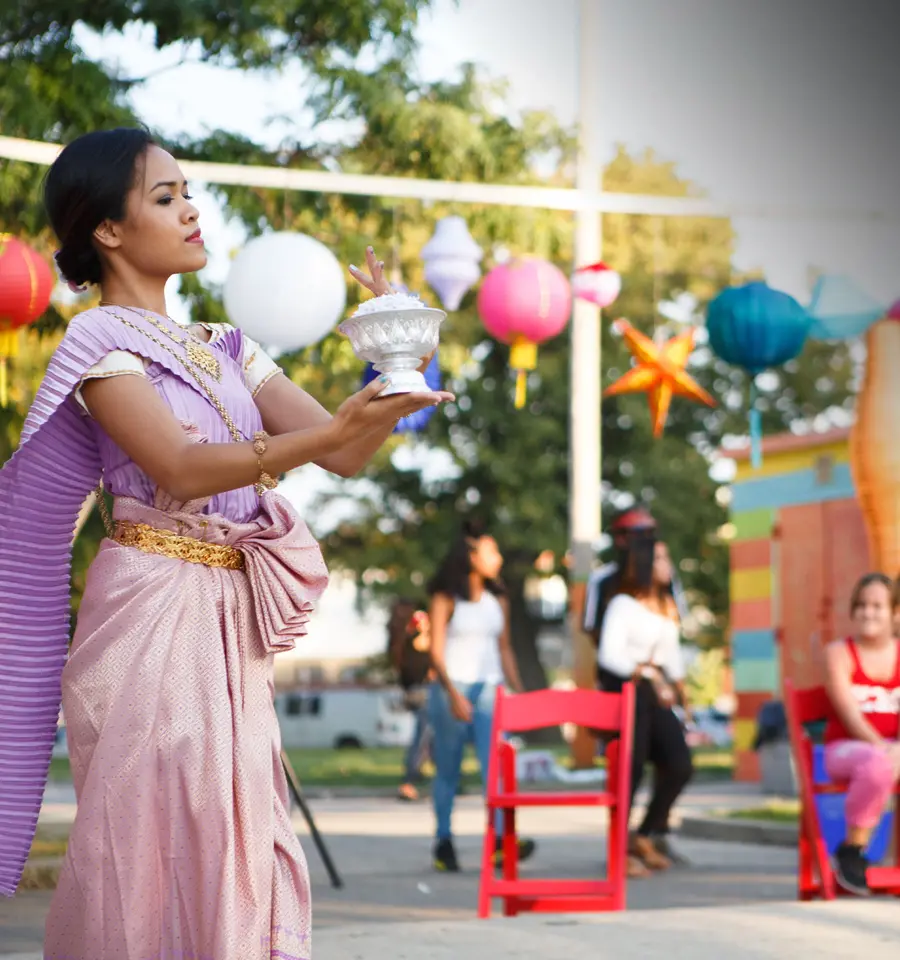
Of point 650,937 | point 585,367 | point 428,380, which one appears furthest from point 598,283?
point 428,380

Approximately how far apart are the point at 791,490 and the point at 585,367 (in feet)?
14.1

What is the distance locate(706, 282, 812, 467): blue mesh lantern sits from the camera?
31.1 ft

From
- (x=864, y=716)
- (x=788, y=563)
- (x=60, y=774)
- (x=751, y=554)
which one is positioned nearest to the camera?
(x=864, y=716)

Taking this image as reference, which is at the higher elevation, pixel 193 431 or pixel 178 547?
pixel 193 431

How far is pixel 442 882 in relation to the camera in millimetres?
Answer: 9445

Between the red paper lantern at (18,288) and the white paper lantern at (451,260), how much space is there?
2.58 meters

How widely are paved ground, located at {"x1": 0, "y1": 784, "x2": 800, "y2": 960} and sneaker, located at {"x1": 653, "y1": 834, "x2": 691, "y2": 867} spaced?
0.08m

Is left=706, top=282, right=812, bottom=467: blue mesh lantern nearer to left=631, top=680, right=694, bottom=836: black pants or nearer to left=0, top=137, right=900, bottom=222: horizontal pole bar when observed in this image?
left=0, top=137, right=900, bottom=222: horizontal pole bar

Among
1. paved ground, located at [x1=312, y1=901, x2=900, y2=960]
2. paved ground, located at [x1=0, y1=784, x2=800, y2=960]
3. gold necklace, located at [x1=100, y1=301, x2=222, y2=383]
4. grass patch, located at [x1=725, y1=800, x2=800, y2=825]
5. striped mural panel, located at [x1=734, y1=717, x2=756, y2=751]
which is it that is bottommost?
paved ground, located at [x1=0, y1=784, x2=800, y2=960]

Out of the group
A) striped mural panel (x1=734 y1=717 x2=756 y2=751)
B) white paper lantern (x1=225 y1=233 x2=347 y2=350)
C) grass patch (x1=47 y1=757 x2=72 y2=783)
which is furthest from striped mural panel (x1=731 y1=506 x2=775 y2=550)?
white paper lantern (x1=225 y1=233 x2=347 y2=350)

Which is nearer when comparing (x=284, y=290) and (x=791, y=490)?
(x=284, y=290)

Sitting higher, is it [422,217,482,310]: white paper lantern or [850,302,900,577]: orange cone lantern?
[422,217,482,310]: white paper lantern

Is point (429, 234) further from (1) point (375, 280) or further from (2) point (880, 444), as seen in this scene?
(1) point (375, 280)

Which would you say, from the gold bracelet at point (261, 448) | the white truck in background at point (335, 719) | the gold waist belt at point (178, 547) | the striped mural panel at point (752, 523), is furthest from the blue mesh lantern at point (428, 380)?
the white truck in background at point (335, 719)
